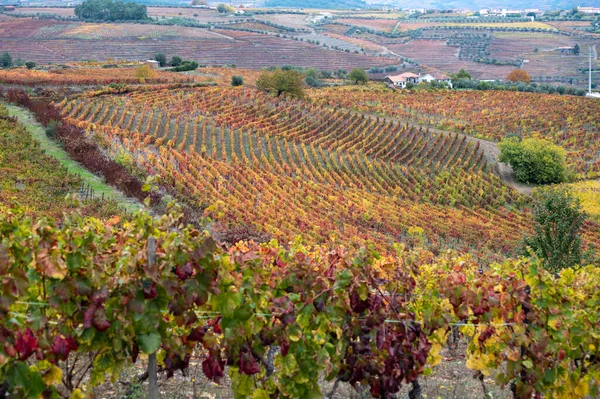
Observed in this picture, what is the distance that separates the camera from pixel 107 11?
382 ft

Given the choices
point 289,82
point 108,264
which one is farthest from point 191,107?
point 108,264

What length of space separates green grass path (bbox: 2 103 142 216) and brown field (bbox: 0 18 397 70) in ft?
197

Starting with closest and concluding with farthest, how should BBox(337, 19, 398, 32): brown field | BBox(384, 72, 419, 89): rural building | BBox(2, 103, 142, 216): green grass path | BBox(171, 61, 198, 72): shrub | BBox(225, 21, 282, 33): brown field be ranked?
1. BBox(2, 103, 142, 216): green grass path
2. BBox(171, 61, 198, 72): shrub
3. BBox(384, 72, 419, 89): rural building
4. BBox(225, 21, 282, 33): brown field
5. BBox(337, 19, 398, 32): brown field

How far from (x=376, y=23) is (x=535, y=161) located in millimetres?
141026

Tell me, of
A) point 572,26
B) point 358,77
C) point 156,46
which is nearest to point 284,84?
point 358,77

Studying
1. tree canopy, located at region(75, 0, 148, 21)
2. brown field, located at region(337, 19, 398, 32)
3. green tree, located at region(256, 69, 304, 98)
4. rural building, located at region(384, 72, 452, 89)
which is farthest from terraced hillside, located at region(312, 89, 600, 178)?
brown field, located at region(337, 19, 398, 32)

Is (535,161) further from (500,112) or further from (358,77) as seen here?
(358,77)

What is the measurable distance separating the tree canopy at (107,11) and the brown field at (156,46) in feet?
25.1

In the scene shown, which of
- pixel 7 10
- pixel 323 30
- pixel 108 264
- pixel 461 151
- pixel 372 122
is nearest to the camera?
pixel 108 264

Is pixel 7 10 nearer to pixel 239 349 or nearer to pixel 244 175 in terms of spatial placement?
pixel 244 175

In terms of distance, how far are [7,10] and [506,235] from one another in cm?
12693

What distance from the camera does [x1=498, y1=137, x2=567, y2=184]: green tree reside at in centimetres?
4194

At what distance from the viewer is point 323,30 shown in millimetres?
146375

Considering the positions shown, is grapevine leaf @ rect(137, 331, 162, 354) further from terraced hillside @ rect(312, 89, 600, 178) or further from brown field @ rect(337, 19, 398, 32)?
brown field @ rect(337, 19, 398, 32)
